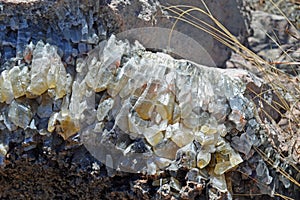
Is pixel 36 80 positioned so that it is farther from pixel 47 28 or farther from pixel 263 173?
pixel 263 173

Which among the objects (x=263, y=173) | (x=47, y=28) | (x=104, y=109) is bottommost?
(x=263, y=173)

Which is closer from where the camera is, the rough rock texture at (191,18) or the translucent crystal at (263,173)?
the translucent crystal at (263,173)

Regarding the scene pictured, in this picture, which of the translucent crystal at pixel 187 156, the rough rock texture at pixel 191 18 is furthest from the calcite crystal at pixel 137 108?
the rough rock texture at pixel 191 18

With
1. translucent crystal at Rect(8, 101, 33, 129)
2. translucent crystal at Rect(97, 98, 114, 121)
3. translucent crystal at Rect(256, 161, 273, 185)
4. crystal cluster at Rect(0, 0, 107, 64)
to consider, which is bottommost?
translucent crystal at Rect(256, 161, 273, 185)

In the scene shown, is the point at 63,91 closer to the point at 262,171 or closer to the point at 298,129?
the point at 262,171

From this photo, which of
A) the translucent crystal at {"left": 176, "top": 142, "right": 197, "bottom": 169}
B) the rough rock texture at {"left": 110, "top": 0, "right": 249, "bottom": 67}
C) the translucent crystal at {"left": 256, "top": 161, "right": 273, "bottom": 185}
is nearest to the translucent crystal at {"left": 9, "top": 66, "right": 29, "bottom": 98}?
the rough rock texture at {"left": 110, "top": 0, "right": 249, "bottom": 67}

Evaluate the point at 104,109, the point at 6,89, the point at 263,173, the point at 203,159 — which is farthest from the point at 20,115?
the point at 263,173

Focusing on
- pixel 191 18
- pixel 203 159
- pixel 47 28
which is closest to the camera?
pixel 203 159

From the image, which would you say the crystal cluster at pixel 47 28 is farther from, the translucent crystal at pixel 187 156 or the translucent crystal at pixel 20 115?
the translucent crystal at pixel 187 156

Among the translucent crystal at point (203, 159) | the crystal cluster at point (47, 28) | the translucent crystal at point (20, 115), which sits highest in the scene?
the crystal cluster at point (47, 28)

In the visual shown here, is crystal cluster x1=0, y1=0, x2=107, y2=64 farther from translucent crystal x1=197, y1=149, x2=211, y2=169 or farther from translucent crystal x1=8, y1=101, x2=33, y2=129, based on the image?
translucent crystal x1=197, y1=149, x2=211, y2=169

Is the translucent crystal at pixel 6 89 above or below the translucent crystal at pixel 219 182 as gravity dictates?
above
